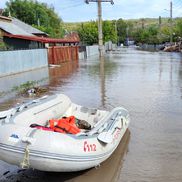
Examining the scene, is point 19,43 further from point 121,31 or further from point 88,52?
point 121,31

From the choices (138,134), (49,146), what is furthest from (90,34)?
(49,146)

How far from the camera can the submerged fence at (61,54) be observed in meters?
35.9

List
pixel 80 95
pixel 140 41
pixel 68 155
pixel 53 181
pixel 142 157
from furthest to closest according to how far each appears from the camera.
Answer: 1. pixel 140 41
2. pixel 80 95
3. pixel 142 157
4. pixel 53 181
5. pixel 68 155

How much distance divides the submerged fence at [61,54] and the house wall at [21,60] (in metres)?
2.89

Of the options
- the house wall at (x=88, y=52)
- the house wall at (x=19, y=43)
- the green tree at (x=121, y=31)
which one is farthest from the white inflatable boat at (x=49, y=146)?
the green tree at (x=121, y=31)

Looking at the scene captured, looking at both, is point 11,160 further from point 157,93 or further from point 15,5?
point 15,5

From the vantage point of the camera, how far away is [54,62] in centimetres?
3619

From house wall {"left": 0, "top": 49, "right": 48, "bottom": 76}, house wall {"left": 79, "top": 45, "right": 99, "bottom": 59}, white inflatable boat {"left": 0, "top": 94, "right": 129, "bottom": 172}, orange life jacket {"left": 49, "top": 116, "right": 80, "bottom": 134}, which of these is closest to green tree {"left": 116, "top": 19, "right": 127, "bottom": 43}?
house wall {"left": 79, "top": 45, "right": 99, "bottom": 59}

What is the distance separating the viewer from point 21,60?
87.5 feet

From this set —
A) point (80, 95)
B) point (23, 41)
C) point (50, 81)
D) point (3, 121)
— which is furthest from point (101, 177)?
point (23, 41)

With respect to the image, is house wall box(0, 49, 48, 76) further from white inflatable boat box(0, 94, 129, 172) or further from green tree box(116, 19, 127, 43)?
green tree box(116, 19, 127, 43)

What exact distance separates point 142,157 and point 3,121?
2909 millimetres

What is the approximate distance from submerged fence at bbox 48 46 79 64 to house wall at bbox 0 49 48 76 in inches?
114

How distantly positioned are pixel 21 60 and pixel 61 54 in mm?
12372
